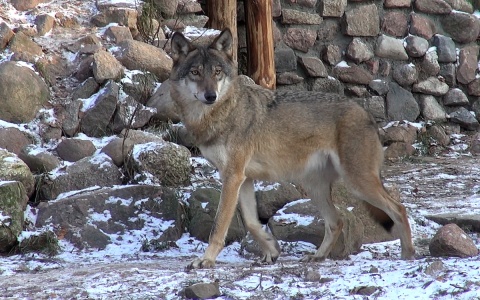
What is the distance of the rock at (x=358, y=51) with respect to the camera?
1057 cm

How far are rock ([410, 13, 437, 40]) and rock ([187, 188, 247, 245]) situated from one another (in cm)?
533

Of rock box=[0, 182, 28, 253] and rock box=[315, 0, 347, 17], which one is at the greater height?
rock box=[315, 0, 347, 17]

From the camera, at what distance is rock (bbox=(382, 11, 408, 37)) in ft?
35.6

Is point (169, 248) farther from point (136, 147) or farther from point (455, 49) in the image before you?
point (455, 49)

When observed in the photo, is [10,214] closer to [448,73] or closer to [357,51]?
[357,51]

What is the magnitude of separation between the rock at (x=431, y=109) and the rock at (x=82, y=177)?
5373 millimetres

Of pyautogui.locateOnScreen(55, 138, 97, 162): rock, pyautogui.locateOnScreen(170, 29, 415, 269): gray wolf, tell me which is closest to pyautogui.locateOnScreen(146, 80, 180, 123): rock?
pyautogui.locateOnScreen(55, 138, 97, 162): rock

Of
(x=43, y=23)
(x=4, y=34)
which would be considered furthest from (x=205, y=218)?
(x=43, y=23)

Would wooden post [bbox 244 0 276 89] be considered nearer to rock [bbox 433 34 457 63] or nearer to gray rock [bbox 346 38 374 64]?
gray rock [bbox 346 38 374 64]

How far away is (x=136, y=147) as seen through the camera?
24.5ft

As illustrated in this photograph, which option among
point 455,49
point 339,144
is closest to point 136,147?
point 339,144

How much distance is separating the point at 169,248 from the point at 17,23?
3.85 meters

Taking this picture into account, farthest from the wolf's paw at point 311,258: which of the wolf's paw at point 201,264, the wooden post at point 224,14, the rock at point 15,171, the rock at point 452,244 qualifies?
the wooden post at point 224,14

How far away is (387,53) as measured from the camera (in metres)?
10.8
